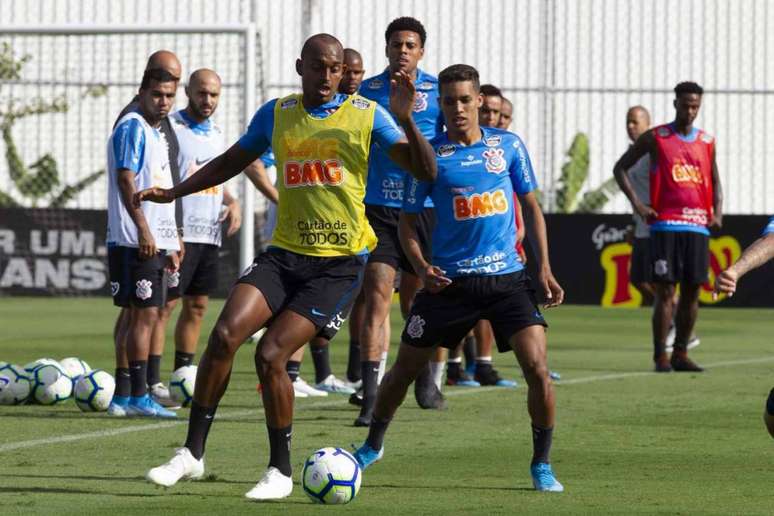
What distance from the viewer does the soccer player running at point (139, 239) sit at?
413 inches

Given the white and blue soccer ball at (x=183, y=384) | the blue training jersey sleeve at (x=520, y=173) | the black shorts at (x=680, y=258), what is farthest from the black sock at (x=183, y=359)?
the black shorts at (x=680, y=258)

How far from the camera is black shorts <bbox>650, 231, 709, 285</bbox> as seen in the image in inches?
576

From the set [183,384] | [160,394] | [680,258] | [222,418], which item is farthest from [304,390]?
[680,258]

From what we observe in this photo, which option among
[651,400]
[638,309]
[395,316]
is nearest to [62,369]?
[651,400]

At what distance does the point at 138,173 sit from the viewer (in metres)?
10.7

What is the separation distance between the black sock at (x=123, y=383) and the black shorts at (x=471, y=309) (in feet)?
10.1

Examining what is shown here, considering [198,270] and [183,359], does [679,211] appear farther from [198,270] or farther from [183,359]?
[183,359]

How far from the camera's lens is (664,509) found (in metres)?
7.29

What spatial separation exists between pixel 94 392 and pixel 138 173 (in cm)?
141

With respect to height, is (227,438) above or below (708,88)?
below

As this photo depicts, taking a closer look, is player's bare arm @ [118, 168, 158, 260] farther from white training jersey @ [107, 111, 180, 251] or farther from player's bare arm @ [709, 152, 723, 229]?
player's bare arm @ [709, 152, 723, 229]

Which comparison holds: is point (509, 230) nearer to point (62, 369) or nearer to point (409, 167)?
point (409, 167)

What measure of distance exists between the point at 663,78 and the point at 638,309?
365 centimetres

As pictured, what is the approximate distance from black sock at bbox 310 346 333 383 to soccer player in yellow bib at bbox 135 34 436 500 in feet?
15.2
